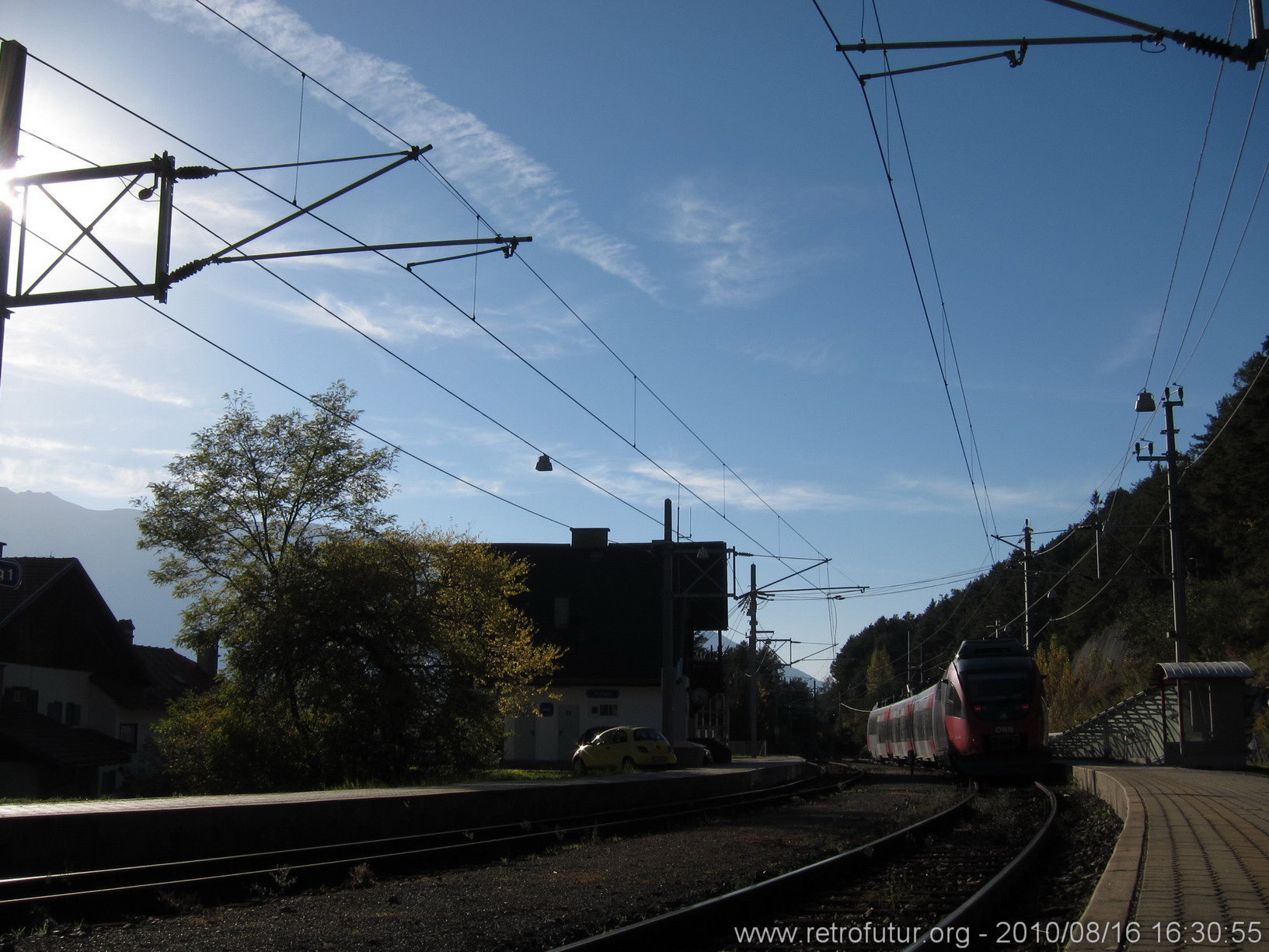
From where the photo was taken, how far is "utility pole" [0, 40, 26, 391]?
1196 centimetres

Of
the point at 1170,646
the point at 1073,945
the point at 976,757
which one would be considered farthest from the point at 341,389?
the point at 1170,646

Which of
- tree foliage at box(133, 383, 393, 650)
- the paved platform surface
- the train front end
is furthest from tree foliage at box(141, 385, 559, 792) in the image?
the paved platform surface

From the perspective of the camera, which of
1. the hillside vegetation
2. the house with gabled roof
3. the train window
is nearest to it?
the train window

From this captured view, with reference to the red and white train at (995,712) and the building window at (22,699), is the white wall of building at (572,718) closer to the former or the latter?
the building window at (22,699)

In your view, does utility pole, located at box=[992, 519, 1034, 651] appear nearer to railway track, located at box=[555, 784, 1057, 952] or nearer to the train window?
the train window

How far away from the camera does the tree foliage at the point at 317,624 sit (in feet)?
88.4

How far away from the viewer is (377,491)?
31.3m

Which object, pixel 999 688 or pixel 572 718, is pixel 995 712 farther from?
pixel 572 718

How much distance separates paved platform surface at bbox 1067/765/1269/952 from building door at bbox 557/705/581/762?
1322 inches

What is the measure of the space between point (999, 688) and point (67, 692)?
1222 inches

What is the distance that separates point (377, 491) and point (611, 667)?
774 inches

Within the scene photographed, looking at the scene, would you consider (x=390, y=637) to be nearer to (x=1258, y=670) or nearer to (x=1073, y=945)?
(x=1073, y=945)

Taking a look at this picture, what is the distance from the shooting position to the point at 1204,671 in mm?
26406

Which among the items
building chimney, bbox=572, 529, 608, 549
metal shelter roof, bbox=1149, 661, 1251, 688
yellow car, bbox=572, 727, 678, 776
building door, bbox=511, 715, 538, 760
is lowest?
building door, bbox=511, 715, 538, 760
